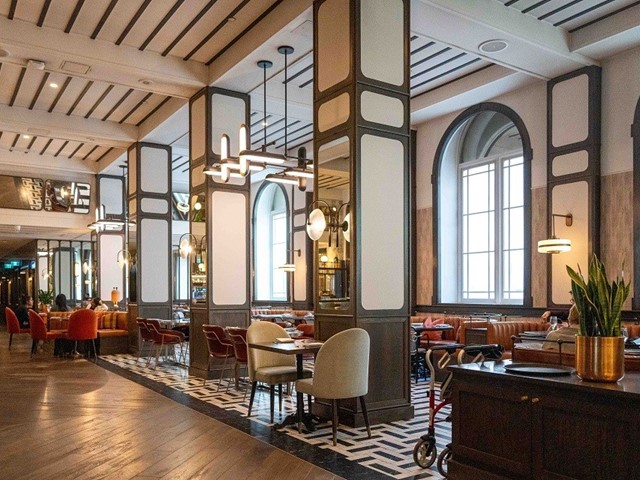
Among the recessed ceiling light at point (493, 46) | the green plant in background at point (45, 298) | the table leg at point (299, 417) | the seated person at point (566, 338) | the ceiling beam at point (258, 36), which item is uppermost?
the ceiling beam at point (258, 36)

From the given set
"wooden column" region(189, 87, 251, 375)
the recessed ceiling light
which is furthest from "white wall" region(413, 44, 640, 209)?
"wooden column" region(189, 87, 251, 375)

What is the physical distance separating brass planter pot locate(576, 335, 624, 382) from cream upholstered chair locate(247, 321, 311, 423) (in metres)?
2.94

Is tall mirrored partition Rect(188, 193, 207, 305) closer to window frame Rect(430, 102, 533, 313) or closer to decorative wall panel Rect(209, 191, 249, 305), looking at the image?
decorative wall panel Rect(209, 191, 249, 305)

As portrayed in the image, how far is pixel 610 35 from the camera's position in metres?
7.27

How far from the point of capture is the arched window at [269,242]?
55.0 feet

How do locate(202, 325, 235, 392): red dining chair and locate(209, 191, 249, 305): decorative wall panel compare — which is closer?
locate(202, 325, 235, 392): red dining chair

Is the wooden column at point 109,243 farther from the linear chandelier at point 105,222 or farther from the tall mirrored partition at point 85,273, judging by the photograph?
the tall mirrored partition at point 85,273

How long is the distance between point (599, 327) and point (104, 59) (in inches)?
274

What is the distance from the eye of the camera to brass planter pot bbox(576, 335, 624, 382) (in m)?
2.97

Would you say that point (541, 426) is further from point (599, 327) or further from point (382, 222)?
point (382, 222)

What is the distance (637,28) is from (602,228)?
255 cm

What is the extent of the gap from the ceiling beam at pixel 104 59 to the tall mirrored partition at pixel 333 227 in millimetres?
3359

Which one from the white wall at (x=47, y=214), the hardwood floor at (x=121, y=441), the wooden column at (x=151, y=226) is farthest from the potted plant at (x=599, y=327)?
the white wall at (x=47, y=214)

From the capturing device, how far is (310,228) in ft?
20.0
